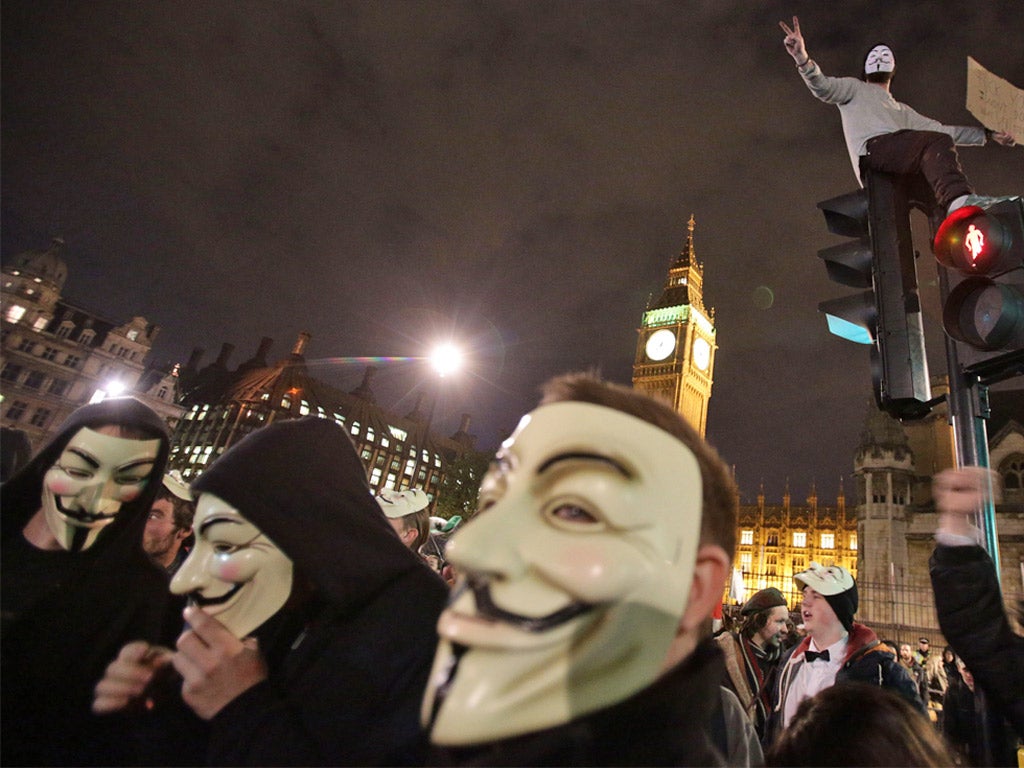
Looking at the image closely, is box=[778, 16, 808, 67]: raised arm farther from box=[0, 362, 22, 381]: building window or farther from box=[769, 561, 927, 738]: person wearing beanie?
box=[0, 362, 22, 381]: building window

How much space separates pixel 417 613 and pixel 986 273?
98.6 inches

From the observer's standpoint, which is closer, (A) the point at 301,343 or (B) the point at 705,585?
(B) the point at 705,585

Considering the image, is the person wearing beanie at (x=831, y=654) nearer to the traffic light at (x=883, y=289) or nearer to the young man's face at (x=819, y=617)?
the young man's face at (x=819, y=617)

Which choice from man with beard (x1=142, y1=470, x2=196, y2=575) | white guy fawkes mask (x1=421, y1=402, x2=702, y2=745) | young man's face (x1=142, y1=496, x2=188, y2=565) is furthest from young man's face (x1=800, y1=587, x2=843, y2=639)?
young man's face (x1=142, y1=496, x2=188, y2=565)

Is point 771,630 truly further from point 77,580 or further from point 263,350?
point 263,350

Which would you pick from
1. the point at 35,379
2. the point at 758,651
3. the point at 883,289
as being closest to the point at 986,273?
the point at 883,289

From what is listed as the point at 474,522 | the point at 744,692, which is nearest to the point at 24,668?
the point at 474,522

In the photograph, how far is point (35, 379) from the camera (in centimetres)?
3475

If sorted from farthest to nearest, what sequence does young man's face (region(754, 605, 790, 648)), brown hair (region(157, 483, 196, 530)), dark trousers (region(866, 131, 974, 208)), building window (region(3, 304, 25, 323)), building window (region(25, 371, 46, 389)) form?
building window (region(25, 371, 46, 389)) < building window (region(3, 304, 25, 323)) < young man's face (region(754, 605, 790, 648)) < brown hair (region(157, 483, 196, 530)) < dark trousers (region(866, 131, 974, 208))

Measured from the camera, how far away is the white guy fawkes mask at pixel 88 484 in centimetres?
192

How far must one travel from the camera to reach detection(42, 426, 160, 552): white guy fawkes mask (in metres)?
1.92

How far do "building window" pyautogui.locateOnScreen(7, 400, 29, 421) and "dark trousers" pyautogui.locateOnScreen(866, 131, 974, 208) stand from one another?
43.4 metres

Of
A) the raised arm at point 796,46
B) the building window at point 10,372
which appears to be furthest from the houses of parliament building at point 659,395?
the raised arm at point 796,46

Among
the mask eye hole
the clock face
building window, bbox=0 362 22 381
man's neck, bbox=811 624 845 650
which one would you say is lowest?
the mask eye hole
